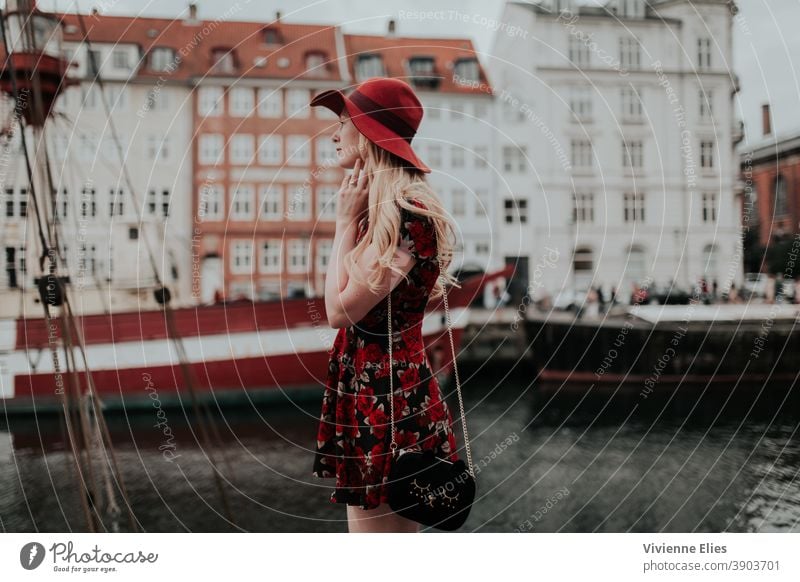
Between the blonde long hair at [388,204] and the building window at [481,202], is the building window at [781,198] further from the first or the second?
the blonde long hair at [388,204]

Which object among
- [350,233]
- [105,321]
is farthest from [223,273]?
[350,233]

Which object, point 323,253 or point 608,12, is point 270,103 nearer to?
point 323,253

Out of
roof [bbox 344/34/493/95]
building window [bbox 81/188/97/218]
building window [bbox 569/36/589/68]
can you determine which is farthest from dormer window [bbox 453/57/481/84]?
building window [bbox 81/188/97/218]

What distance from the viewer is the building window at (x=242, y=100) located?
10.1ft

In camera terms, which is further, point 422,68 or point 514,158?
point 514,158

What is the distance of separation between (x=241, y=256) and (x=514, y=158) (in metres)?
1.39

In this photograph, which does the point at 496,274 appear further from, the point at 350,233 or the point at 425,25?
the point at 350,233

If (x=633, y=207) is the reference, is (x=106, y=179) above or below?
A: above

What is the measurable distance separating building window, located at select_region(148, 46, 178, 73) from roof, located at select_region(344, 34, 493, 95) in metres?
0.75

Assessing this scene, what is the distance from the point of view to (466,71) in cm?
304

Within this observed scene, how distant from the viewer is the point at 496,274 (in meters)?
3.58

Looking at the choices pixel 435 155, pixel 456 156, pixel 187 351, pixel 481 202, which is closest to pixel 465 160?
pixel 456 156

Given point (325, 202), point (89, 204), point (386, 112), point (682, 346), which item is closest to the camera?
point (386, 112)

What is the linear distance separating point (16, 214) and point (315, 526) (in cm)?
188
